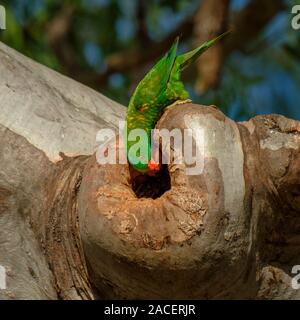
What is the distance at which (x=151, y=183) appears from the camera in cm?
267

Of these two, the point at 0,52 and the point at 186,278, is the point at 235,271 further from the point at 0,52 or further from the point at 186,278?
the point at 0,52

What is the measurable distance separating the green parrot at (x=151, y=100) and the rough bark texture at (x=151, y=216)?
0.24 feet

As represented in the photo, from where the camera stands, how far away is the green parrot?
2.56 m

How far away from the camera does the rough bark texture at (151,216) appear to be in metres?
2.45

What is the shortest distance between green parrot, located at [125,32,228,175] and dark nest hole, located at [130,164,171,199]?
4cm

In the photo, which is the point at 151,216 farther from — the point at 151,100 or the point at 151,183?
the point at 151,100

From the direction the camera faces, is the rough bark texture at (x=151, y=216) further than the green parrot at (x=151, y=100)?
No

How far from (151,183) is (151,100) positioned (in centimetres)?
35

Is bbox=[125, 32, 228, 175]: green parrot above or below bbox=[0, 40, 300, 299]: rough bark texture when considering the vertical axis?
above

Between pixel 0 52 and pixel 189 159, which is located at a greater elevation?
pixel 0 52

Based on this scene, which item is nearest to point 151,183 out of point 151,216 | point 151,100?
point 151,216

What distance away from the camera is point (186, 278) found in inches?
97.6

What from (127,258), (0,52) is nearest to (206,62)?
(0,52)
